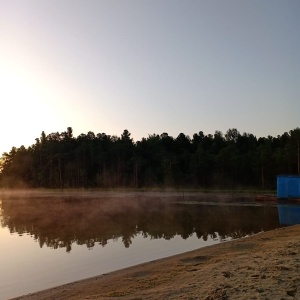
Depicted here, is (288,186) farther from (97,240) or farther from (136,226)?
(97,240)

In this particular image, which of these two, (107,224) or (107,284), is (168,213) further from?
(107,284)

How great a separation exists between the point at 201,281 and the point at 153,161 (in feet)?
311

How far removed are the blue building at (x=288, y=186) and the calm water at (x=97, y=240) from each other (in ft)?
31.5

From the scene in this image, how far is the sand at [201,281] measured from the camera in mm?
8367

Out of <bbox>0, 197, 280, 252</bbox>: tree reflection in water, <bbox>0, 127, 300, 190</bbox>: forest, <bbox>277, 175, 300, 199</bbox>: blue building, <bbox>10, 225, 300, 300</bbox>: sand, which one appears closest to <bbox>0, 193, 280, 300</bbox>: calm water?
<bbox>0, 197, 280, 252</bbox>: tree reflection in water

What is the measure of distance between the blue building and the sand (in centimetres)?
3311

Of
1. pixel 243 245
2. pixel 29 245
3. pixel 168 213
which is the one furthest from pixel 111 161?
pixel 243 245

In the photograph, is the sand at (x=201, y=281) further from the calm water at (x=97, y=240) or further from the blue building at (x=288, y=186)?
the blue building at (x=288, y=186)

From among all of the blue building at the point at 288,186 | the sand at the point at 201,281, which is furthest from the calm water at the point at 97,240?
→ the blue building at the point at 288,186

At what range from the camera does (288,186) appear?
45.8m

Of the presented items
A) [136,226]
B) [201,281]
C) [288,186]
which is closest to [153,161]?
[288,186]

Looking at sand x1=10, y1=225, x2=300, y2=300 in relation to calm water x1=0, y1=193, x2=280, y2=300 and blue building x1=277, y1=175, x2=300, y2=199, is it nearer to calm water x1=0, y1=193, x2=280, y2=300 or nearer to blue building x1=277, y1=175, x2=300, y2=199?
calm water x1=0, y1=193, x2=280, y2=300

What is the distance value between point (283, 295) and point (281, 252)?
4.98 meters

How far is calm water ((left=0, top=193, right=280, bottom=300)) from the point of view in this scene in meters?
16.2
